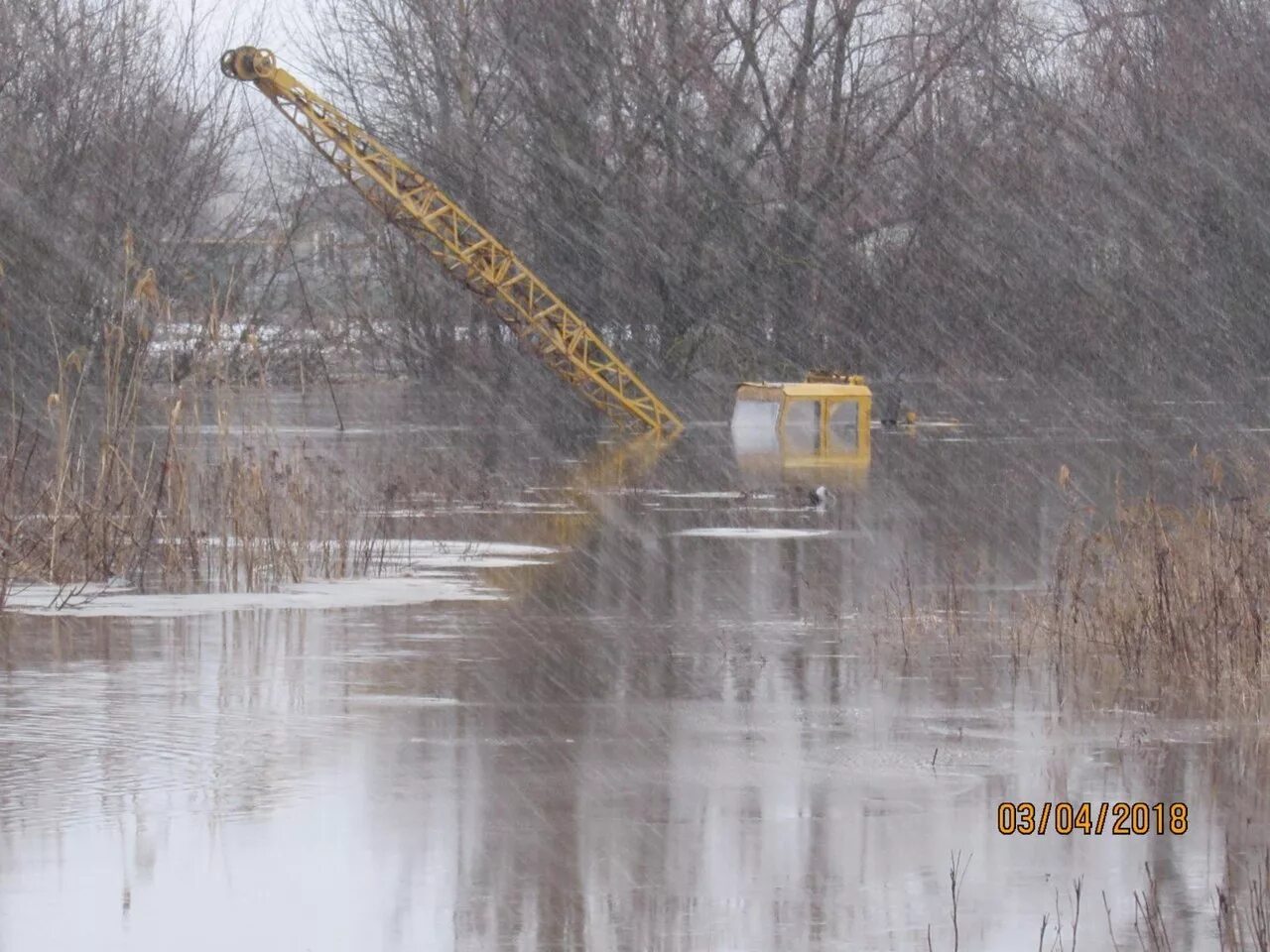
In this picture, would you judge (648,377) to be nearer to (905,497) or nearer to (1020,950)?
(905,497)

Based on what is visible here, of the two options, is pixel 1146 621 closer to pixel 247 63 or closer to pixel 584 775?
pixel 584 775

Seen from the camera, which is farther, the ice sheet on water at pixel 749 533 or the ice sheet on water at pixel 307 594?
the ice sheet on water at pixel 749 533

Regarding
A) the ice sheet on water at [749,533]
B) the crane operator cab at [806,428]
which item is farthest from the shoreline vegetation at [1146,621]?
the crane operator cab at [806,428]

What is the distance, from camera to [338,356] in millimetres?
57094

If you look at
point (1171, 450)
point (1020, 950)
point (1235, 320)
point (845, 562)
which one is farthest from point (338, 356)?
point (1020, 950)

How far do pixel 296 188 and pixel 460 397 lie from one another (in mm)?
17122

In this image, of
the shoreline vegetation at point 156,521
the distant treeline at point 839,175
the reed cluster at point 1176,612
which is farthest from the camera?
the distant treeline at point 839,175

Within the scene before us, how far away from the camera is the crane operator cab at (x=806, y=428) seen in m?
28.5

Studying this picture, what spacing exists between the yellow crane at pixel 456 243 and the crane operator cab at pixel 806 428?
1.39 meters

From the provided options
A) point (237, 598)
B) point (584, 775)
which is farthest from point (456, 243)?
point (584, 775)

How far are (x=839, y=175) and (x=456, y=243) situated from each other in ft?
45.6

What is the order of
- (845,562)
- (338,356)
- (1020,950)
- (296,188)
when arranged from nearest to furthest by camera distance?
1. (1020,950)
2. (845,562)
3. (338,356)
4. (296,188)

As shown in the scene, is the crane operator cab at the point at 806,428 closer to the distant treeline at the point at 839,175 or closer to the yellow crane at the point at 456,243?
the yellow crane at the point at 456,243

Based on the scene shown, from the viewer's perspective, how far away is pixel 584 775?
8133 mm
